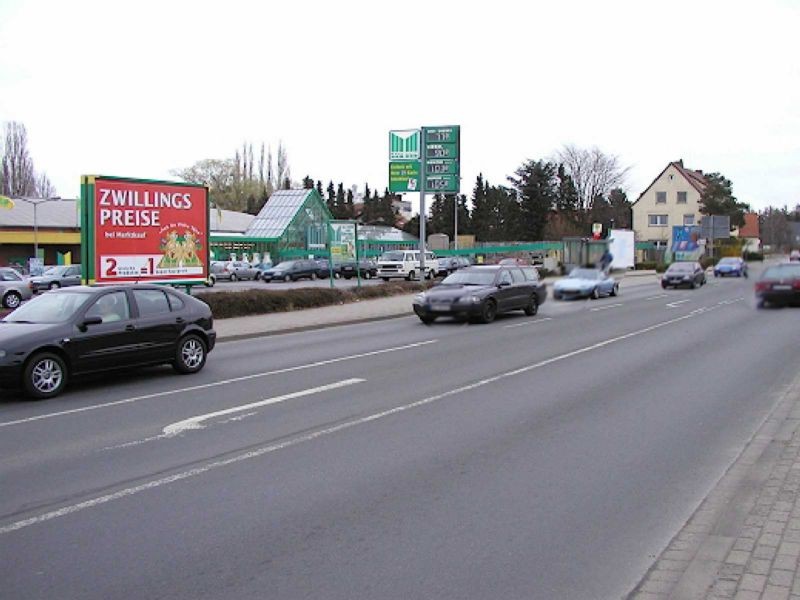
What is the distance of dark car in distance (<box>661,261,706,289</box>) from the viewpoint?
20.1ft

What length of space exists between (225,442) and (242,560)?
3.09 m

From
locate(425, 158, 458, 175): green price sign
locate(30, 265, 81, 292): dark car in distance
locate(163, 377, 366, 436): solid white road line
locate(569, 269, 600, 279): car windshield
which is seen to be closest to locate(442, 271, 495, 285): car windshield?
locate(163, 377, 366, 436): solid white road line

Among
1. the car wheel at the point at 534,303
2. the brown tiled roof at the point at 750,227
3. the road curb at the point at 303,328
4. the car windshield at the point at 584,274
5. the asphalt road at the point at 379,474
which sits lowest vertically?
the asphalt road at the point at 379,474

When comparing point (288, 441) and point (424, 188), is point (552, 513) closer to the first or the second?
point (288, 441)

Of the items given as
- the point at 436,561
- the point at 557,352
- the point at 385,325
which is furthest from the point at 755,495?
the point at 385,325


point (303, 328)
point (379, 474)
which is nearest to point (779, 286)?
point (379, 474)

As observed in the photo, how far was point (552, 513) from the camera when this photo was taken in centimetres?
560

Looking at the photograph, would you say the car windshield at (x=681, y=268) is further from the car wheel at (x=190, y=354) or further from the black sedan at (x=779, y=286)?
the car wheel at (x=190, y=354)

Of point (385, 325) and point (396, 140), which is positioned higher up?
point (396, 140)

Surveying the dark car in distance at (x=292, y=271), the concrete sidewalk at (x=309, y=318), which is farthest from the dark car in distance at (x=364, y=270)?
the concrete sidewalk at (x=309, y=318)

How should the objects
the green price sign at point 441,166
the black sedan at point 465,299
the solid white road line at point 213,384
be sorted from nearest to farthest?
the solid white road line at point 213,384
the black sedan at point 465,299
the green price sign at point 441,166

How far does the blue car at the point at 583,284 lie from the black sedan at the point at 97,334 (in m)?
7.84

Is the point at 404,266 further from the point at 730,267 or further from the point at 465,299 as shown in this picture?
the point at 730,267

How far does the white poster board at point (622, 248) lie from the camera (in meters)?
4.70
